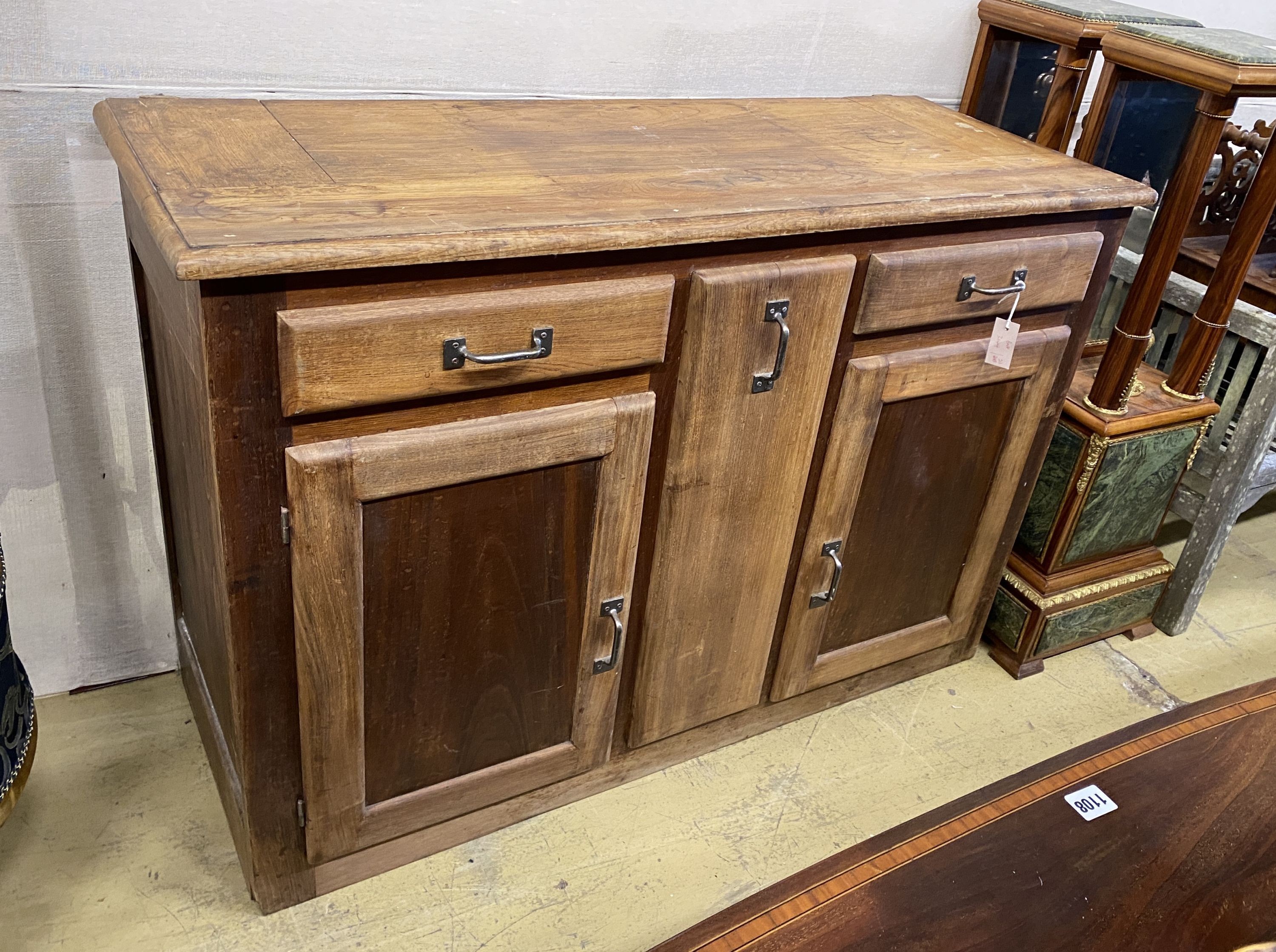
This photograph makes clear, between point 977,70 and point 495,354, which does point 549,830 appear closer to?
point 495,354

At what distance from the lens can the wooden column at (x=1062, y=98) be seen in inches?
77.7

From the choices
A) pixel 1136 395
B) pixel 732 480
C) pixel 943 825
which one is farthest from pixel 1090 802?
pixel 1136 395

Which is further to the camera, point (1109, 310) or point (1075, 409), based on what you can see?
point (1109, 310)

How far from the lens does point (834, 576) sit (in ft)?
5.91

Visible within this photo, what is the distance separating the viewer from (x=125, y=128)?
53.8 inches

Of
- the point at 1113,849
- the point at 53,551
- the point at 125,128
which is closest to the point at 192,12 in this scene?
the point at 125,128

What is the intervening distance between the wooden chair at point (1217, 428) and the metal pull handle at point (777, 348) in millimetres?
1032

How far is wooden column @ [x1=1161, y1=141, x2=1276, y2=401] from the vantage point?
185 centimetres

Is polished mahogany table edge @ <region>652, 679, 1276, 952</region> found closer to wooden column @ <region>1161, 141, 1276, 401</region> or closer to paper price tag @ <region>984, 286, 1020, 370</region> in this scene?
paper price tag @ <region>984, 286, 1020, 370</region>

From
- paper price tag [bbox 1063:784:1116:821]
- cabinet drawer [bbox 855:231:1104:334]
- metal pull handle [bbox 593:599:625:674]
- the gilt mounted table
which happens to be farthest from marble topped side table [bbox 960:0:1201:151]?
paper price tag [bbox 1063:784:1116:821]

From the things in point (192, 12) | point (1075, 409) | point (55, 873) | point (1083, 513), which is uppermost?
point (192, 12)

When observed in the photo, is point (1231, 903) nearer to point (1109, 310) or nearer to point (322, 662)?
point (322, 662)

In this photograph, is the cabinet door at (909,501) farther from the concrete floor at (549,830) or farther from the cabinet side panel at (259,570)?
the cabinet side panel at (259,570)

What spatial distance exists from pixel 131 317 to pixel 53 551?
436mm
